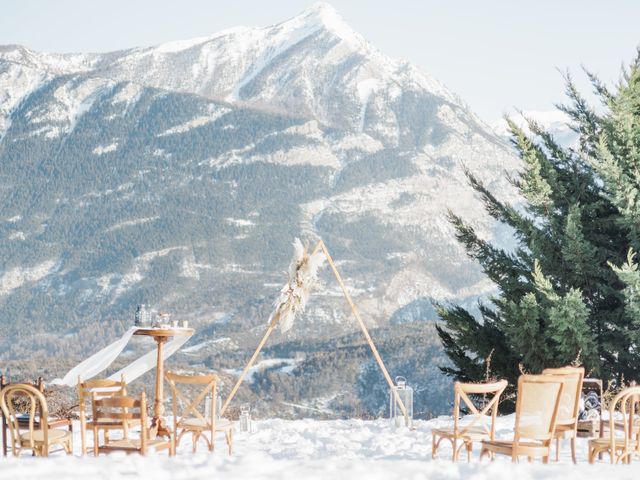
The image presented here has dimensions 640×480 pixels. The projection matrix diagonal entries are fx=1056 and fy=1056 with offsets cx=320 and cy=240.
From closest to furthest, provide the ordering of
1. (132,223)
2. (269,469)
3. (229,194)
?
(269,469) → (132,223) → (229,194)

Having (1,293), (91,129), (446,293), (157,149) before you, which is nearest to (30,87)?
(91,129)

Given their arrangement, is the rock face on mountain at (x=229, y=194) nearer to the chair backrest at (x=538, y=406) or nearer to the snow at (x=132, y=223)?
the snow at (x=132, y=223)

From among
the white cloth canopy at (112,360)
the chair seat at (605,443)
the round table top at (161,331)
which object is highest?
the round table top at (161,331)

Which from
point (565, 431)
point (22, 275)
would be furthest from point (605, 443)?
point (22, 275)

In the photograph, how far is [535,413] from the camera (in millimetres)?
7941

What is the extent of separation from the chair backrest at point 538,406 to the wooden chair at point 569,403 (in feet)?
0.66

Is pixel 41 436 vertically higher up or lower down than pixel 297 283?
lower down

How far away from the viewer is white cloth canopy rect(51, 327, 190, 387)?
11.0m

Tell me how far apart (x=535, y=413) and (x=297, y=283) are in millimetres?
5881

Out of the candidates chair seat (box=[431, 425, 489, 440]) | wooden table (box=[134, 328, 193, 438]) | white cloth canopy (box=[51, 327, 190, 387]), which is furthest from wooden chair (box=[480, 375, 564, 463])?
white cloth canopy (box=[51, 327, 190, 387])

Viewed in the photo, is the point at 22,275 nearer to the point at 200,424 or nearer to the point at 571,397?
the point at 200,424

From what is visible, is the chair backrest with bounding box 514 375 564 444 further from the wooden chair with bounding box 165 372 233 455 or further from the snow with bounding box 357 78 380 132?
the snow with bounding box 357 78 380 132

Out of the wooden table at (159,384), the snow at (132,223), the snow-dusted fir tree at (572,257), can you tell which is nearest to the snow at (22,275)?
the snow at (132,223)

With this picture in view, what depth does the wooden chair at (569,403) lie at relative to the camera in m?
8.23
